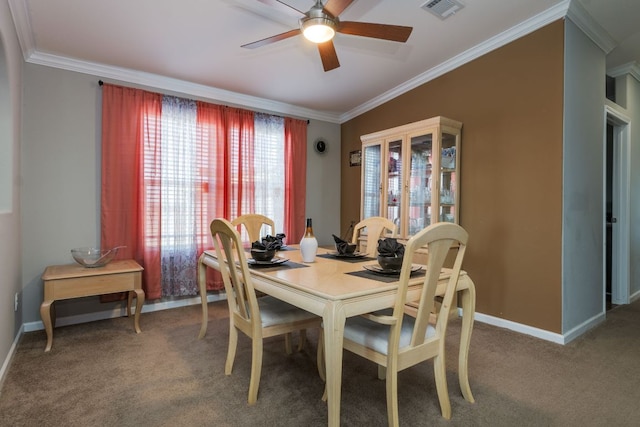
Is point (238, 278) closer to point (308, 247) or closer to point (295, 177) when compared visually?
point (308, 247)

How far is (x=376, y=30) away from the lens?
2.05m

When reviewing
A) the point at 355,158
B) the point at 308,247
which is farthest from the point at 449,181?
the point at 308,247

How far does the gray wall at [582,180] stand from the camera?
256cm

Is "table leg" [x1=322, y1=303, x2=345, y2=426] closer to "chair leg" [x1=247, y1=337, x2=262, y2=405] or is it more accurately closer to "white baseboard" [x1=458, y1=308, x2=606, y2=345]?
"chair leg" [x1=247, y1=337, x2=262, y2=405]

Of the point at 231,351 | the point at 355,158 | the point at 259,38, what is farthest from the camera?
the point at 355,158

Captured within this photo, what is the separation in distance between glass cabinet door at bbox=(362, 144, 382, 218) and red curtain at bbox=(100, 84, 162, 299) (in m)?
2.23

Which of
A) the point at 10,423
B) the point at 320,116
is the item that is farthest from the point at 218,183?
the point at 10,423

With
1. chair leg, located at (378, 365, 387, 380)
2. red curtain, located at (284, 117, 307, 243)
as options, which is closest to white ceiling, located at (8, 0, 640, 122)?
red curtain, located at (284, 117, 307, 243)

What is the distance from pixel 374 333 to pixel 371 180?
8.19 feet

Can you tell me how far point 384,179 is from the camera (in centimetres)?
365

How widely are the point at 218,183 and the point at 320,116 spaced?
1766mm

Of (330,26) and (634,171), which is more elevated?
(330,26)

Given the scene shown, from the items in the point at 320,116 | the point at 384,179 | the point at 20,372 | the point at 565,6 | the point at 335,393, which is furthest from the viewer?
the point at 320,116

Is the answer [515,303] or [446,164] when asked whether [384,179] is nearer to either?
[446,164]
